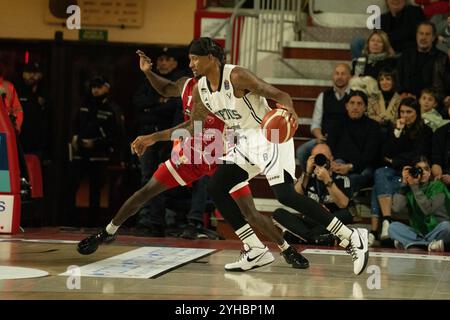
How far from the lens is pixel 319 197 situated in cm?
995

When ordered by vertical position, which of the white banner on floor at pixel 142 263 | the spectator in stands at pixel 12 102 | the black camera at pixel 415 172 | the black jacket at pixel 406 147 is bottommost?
the white banner on floor at pixel 142 263

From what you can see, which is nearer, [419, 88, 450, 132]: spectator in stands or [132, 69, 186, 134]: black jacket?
[419, 88, 450, 132]: spectator in stands

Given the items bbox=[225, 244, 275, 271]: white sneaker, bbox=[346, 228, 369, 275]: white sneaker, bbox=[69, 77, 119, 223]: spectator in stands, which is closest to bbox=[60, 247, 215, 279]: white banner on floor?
bbox=[225, 244, 275, 271]: white sneaker

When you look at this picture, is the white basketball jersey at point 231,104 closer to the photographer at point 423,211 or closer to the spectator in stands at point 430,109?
the photographer at point 423,211

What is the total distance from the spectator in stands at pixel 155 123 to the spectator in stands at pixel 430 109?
253cm

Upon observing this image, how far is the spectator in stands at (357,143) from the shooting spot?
34.1ft

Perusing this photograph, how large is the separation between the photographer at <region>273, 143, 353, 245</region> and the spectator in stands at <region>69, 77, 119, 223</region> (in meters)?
2.65

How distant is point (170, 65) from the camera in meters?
10.8

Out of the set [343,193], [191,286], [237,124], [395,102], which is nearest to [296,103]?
[395,102]

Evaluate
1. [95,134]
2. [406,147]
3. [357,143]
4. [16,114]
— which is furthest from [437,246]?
[16,114]

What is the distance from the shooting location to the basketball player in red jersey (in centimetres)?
745

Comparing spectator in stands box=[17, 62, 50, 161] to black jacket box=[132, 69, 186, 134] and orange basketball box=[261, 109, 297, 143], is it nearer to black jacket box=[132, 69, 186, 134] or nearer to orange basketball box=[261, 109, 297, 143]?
black jacket box=[132, 69, 186, 134]

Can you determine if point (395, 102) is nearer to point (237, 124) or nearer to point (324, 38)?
point (324, 38)

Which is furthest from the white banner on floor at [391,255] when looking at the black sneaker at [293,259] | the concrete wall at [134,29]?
the concrete wall at [134,29]
